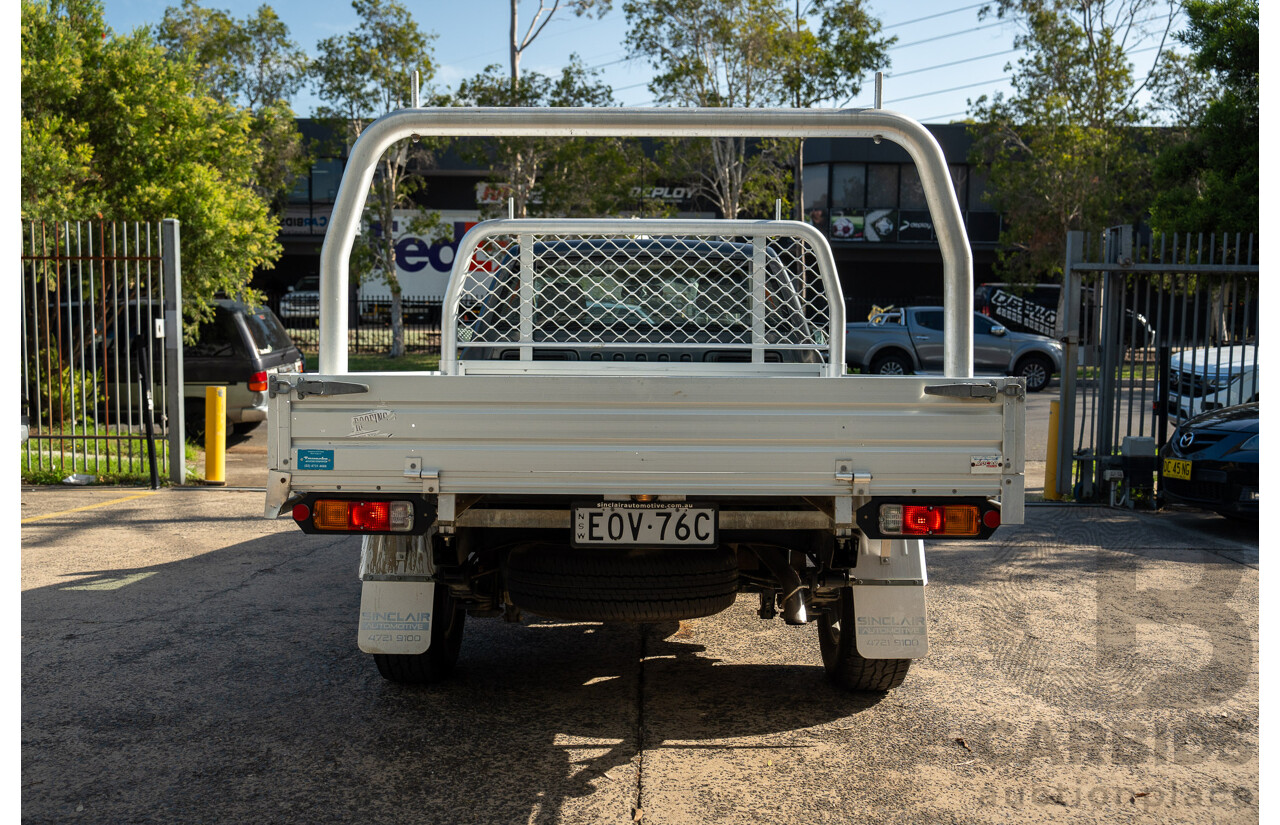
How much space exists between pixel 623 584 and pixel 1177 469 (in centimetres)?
594

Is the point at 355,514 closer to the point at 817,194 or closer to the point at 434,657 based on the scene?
the point at 434,657

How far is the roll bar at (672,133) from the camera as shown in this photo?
365cm

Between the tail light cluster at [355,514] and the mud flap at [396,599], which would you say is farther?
the mud flap at [396,599]

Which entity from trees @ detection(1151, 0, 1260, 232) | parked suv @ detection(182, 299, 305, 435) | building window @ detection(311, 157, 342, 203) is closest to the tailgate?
parked suv @ detection(182, 299, 305, 435)

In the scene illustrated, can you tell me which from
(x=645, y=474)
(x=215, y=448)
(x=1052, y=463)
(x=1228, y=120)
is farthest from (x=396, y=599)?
(x=1228, y=120)

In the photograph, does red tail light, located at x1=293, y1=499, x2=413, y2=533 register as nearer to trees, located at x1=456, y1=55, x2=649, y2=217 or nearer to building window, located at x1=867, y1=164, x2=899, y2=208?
trees, located at x1=456, y1=55, x2=649, y2=217

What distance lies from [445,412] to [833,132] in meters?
1.70

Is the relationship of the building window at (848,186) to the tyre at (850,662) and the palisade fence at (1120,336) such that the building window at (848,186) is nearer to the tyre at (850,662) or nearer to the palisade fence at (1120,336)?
the palisade fence at (1120,336)

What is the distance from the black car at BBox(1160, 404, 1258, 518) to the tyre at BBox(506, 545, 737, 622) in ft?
18.0

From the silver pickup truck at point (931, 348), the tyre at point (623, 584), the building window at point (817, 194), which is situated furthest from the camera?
the building window at point (817, 194)

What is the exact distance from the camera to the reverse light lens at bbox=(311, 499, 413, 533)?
358cm

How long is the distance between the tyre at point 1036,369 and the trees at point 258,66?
1674cm

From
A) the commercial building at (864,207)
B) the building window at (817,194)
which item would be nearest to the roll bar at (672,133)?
the commercial building at (864,207)

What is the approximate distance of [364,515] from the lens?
358 cm
